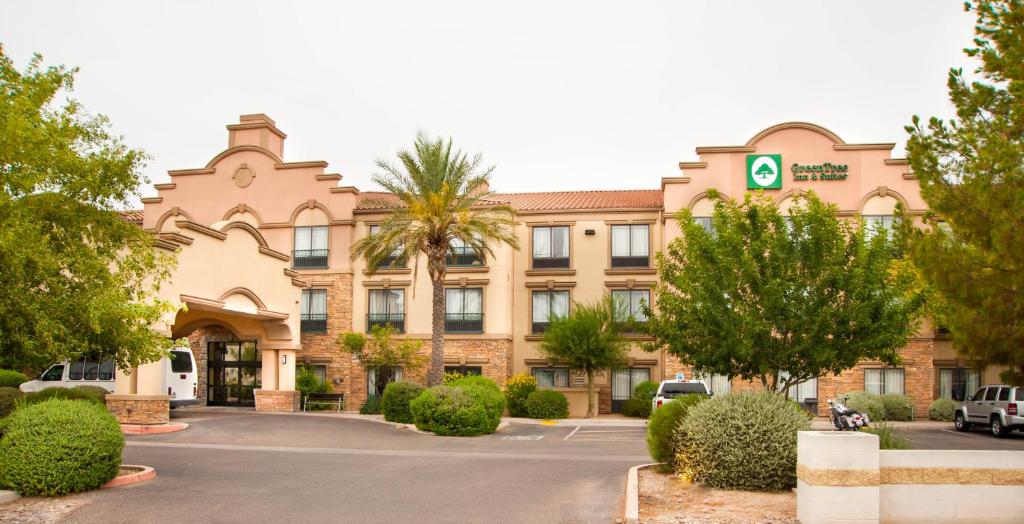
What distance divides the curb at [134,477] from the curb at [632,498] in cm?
801

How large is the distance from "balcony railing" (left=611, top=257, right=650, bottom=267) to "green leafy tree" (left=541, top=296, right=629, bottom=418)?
2.96 meters

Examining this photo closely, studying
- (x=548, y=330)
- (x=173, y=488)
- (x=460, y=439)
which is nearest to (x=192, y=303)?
(x=460, y=439)

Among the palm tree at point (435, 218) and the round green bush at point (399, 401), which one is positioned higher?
the palm tree at point (435, 218)

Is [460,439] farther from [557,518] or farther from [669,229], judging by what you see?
[669,229]

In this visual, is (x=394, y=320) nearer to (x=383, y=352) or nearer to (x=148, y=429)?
(x=383, y=352)

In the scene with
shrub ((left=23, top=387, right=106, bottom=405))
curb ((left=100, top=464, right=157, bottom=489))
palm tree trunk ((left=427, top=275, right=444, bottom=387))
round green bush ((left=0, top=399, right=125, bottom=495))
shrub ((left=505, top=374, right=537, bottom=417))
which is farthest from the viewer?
shrub ((left=505, top=374, right=537, bottom=417))

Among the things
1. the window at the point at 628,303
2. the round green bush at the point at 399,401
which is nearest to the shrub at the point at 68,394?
the round green bush at the point at 399,401

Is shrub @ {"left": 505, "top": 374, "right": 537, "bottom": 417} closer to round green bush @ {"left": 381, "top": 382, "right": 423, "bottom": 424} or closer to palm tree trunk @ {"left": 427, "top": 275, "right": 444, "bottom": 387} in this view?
palm tree trunk @ {"left": 427, "top": 275, "right": 444, "bottom": 387}

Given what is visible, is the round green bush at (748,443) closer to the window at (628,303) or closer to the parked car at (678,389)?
the parked car at (678,389)

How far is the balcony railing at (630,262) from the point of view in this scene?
40344 mm

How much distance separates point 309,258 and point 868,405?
2470 centimetres

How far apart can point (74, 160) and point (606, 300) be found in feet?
87.4

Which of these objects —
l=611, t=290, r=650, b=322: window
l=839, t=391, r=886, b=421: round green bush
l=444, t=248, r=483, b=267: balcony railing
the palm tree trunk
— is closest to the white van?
the palm tree trunk

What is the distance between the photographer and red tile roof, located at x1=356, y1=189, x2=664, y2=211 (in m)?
40.8
